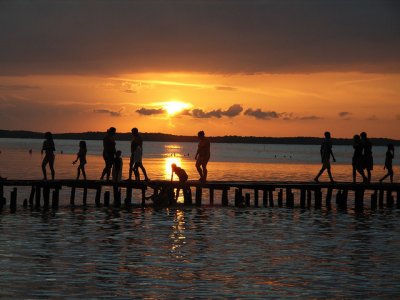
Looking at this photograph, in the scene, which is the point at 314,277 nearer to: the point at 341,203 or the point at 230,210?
the point at 230,210

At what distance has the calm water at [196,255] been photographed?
1879 centimetres

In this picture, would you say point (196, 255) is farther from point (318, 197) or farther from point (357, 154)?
point (318, 197)

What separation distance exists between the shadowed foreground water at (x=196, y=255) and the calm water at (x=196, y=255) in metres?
0.03

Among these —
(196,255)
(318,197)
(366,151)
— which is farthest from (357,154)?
(196,255)

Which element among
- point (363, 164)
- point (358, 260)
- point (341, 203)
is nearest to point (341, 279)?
point (358, 260)

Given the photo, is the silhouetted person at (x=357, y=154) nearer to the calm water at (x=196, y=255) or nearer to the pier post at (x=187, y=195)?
the calm water at (x=196, y=255)

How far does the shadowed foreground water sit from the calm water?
0.03 m

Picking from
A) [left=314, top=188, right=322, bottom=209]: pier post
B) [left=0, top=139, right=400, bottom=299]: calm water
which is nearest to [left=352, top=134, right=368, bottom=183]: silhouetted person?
[left=0, top=139, right=400, bottom=299]: calm water

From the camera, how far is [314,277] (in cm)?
2044

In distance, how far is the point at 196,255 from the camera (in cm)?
2383

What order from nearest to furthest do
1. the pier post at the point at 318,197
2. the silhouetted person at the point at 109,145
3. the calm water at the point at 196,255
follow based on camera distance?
the calm water at the point at 196,255, the silhouetted person at the point at 109,145, the pier post at the point at 318,197

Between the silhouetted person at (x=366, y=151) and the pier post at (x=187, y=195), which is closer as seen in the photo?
the silhouetted person at (x=366, y=151)

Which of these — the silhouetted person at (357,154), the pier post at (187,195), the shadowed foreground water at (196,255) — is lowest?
the shadowed foreground water at (196,255)

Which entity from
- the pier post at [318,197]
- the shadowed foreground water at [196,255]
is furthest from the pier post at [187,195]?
the pier post at [318,197]
